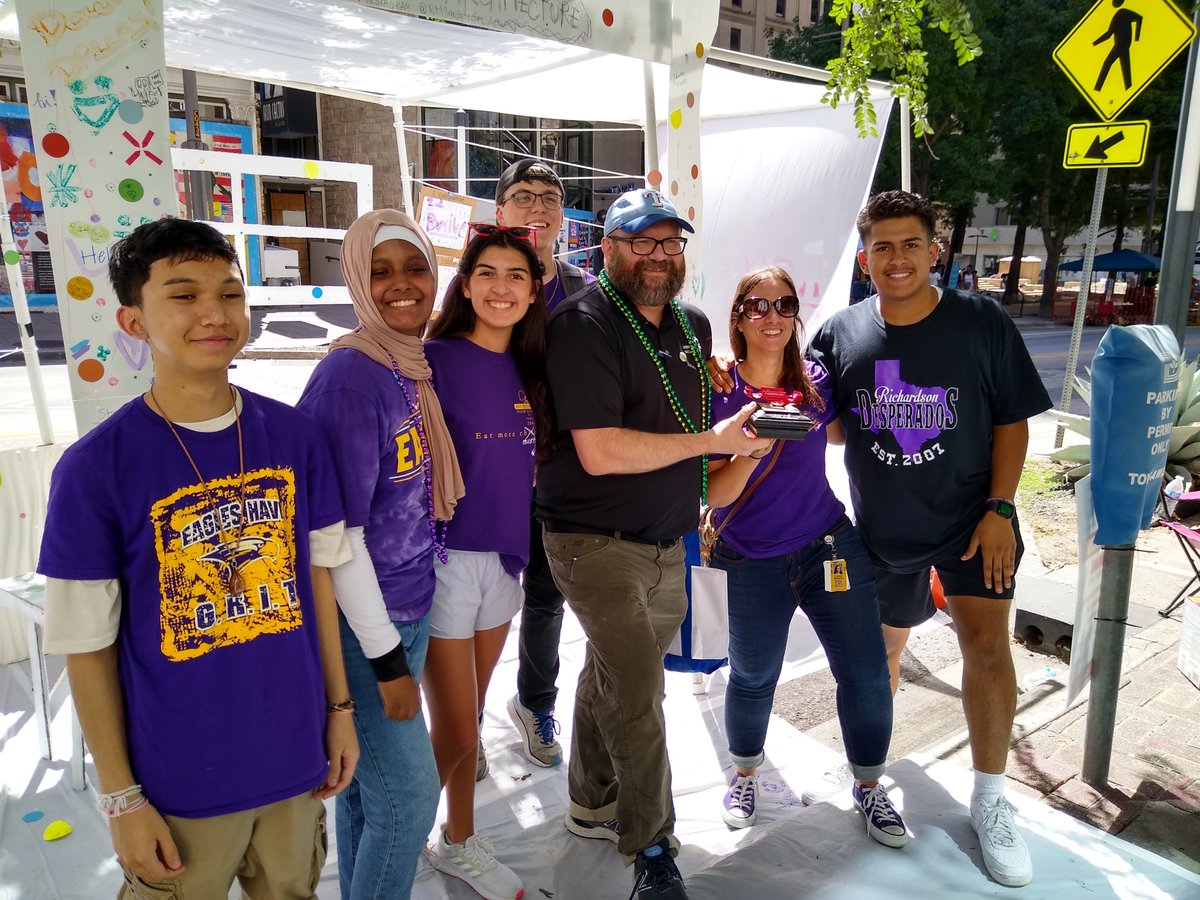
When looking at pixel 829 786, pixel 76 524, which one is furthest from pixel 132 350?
pixel 829 786

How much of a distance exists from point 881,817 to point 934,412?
131 cm

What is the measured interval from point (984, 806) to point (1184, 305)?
6.33ft

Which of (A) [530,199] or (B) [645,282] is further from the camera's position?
(A) [530,199]

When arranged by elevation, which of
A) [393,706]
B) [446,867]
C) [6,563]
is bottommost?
[446,867]

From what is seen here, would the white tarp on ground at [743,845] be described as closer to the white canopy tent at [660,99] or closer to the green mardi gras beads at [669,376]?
the green mardi gras beads at [669,376]

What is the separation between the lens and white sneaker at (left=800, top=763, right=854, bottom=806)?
3.00 m

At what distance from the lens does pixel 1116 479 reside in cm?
278

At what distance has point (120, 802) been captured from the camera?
1.45 metres

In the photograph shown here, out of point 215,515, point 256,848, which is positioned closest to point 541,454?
point 215,515

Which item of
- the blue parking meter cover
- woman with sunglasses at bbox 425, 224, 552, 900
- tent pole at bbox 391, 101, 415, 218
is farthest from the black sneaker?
tent pole at bbox 391, 101, 415, 218

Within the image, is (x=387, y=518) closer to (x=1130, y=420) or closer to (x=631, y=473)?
(x=631, y=473)

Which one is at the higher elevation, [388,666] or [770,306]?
[770,306]

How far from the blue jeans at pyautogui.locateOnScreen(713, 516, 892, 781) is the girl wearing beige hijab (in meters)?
1.08

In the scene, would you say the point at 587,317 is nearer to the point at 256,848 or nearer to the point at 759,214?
the point at 256,848
